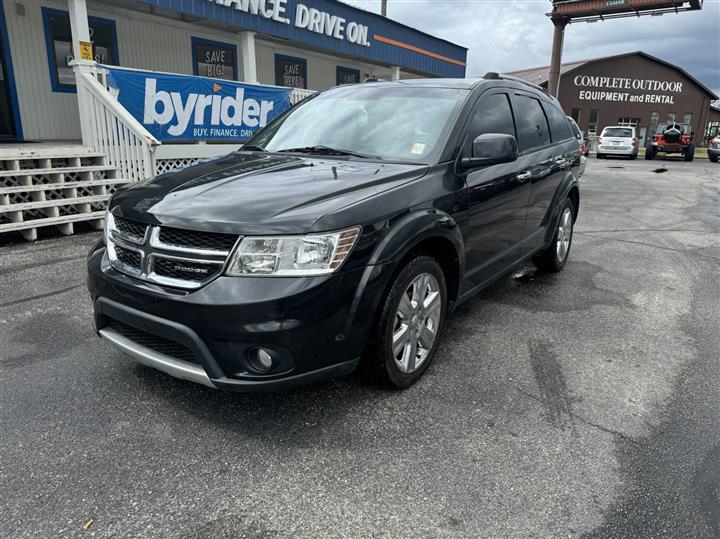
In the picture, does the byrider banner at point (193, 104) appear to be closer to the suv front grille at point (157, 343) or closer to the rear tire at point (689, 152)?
the suv front grille at point (157, 343)

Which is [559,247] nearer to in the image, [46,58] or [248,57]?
[248,57]

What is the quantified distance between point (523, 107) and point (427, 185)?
1985mm

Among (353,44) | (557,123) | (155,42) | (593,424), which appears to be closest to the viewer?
(593,424)

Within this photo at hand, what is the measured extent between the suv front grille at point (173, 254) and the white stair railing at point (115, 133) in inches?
202

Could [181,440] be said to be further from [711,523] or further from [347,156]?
[711,523]

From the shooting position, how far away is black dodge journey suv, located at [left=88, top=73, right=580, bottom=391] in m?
2.43

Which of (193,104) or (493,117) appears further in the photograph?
(193,104)

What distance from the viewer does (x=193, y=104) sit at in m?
9.20

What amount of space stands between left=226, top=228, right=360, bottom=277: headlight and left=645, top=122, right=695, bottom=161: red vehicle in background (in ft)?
99.7

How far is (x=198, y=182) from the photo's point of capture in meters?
2.98

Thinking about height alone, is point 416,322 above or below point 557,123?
below

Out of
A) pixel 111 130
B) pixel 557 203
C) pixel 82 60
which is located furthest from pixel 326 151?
pixel 82 60

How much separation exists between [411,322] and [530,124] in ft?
8.26

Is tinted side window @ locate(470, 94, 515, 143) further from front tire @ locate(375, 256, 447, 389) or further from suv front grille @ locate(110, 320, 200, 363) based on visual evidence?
suv front grille @ locate(110, 320, 200, 363)
